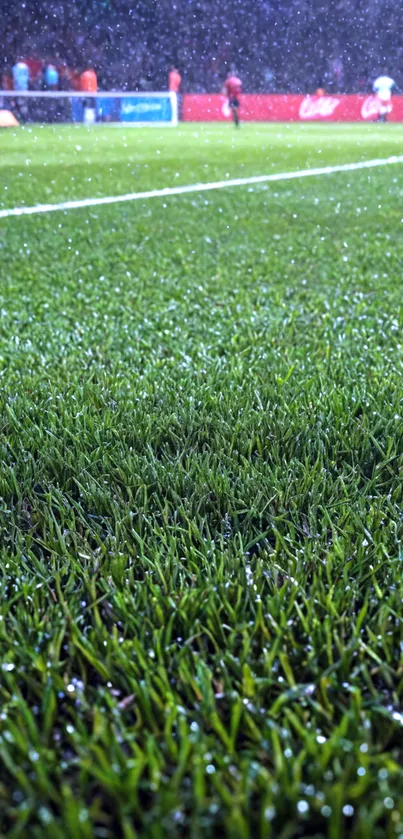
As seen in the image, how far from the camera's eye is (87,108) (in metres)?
21.2

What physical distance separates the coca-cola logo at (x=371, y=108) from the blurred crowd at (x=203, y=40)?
1.92 m

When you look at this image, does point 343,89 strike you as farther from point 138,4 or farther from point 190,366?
point 190,366

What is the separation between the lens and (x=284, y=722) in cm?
87

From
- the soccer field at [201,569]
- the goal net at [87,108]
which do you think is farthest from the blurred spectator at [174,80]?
the soccer field at [201,569]

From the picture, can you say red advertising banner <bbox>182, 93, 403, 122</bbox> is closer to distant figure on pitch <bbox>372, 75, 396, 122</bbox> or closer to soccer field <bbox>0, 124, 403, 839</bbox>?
distant figure on pitch <bbox>372, 75, 396, 122</bbox>

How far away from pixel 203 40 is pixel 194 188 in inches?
969

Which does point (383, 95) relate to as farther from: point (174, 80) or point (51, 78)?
point (51, 78)

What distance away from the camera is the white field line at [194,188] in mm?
6262

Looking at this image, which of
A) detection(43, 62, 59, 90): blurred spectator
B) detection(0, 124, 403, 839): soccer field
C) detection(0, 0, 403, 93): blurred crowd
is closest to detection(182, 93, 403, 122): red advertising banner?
detection(0, 0, 403, 93): blurred crowd

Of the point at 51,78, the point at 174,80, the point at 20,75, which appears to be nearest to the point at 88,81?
the point at 51,78

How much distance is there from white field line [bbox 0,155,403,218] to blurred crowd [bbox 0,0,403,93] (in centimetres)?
1677

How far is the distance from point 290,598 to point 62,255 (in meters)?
3.62

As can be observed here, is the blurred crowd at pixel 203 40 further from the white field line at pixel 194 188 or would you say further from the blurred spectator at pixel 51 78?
the white field line at pixel 194 188

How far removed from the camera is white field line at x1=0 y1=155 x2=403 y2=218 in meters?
6.26
